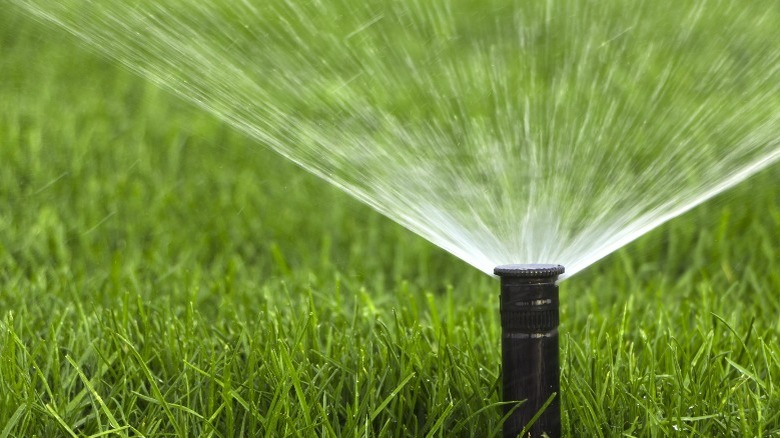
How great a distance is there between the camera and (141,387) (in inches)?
102

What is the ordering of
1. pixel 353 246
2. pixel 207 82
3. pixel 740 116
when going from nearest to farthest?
pixel 207 82 → pixel 353 246 → pixel 740 116

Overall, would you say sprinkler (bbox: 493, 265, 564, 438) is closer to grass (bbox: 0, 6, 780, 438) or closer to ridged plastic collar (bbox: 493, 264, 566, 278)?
ridged plastic collar (bbox: 493, 264, 566, 278)

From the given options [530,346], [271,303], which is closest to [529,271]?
[530,346]

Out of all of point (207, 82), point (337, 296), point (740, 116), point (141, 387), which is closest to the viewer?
point (141, 387)

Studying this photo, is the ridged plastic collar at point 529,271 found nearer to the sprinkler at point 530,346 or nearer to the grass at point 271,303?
the sprinkler at point 530,346

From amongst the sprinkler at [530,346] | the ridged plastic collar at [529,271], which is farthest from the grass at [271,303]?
the ridged plastic collar at [529,271]

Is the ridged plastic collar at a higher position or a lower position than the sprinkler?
higher

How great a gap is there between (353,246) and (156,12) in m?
1.67

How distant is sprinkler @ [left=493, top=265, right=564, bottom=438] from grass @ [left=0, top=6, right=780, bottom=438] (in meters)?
0.12

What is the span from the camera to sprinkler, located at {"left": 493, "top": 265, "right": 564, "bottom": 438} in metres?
2.05

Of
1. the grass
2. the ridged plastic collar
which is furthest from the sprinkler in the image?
the grass

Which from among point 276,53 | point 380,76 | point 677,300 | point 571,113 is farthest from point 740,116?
point 276,53

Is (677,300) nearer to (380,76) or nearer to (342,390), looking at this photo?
(342,390)

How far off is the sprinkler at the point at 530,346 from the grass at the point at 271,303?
12 centimetres
